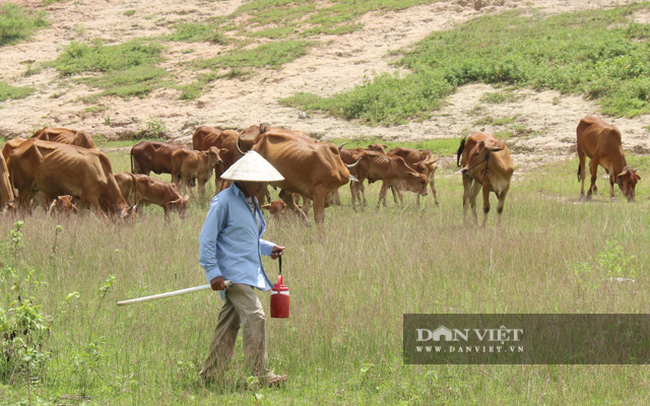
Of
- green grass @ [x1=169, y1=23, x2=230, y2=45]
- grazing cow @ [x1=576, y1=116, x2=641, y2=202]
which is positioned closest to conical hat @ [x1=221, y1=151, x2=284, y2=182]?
grazing cow @ [x1=576, y1=116, x2=641, y2=202]

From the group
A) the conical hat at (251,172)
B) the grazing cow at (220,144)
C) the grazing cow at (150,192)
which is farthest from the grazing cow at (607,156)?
the conical hat at (251,172)

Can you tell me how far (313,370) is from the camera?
6.22 metres

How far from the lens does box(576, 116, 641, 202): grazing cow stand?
1683 cm

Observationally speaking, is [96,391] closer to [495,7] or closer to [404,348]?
[404,348]

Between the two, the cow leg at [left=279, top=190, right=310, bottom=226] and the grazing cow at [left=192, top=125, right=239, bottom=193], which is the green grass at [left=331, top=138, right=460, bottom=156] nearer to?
the grazing cow at [left=192, top=125, right=239, bottom=193]

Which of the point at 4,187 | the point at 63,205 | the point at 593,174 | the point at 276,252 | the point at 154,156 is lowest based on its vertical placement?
the point at 593,174

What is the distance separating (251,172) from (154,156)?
1332cm

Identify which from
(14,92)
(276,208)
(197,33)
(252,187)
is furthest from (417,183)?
(197,33)

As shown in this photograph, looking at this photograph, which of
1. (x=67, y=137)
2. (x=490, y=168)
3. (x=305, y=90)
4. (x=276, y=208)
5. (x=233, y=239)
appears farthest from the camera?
(x=305, y=90)

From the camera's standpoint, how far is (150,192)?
48.3 ft

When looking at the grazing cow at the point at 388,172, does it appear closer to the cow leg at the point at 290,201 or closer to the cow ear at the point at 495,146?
the cow ear at the point at 495,146

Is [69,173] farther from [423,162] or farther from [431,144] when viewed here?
[431,144]

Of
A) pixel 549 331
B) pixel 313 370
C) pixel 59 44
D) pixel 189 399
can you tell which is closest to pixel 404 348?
pixel 313 370

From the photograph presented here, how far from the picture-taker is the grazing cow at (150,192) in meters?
14.3
